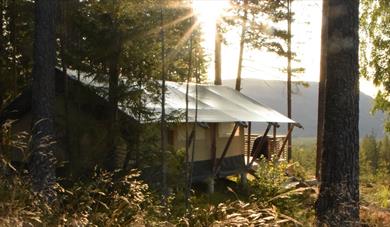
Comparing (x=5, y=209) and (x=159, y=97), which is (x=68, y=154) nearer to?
(x=159, y=97)

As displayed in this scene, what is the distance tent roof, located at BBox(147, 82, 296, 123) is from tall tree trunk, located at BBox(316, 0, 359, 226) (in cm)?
615

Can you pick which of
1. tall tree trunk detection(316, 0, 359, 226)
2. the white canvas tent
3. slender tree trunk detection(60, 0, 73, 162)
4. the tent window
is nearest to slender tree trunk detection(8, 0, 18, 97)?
the white canvas tent

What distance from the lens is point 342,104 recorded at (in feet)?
24.9

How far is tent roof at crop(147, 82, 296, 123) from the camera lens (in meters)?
15.9

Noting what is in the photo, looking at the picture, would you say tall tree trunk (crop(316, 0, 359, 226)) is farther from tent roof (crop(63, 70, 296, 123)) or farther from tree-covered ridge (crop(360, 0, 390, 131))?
tree-covered ridge (crop(360, 0, 390, 131))

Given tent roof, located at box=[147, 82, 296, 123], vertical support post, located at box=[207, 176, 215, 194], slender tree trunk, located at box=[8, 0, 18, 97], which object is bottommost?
vertical support post, located at box=[207, 176, 215, 194]

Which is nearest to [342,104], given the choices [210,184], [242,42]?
[210,184]

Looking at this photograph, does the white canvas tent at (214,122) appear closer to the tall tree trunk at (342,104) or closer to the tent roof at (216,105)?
the tent roof at (216,105)

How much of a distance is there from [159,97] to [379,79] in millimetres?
10323

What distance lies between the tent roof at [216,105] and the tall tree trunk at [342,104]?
6.15 meters

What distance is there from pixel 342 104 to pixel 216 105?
1110 cm

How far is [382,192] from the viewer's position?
16.0 metres

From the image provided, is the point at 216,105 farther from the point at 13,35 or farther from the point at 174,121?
the point at 13,35

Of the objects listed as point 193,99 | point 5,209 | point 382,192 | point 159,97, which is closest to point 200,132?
point 193,99
